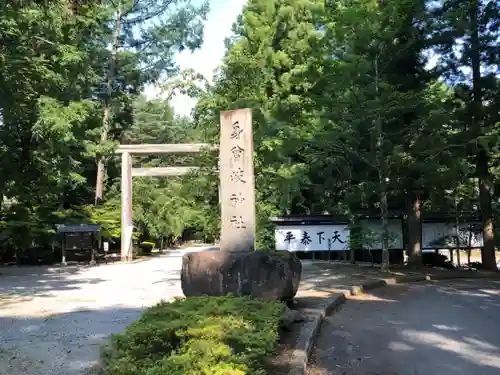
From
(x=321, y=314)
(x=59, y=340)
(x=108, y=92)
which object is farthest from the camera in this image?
(x=108, y=92)

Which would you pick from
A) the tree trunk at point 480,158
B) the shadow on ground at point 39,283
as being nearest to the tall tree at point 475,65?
the tree trunk at point 480,158

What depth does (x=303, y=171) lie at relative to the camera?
18.4 meters

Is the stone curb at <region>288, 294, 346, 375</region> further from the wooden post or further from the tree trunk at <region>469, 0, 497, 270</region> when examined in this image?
the wooden post

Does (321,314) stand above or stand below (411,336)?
above

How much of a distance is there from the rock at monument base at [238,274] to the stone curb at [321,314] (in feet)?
2.31

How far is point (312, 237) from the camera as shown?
1784 centimetres

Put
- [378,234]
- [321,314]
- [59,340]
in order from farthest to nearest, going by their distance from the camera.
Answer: [378,234]
[321,314]
[59,340]

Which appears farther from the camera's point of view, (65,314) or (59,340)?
(65,314)

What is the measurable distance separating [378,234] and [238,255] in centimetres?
1105

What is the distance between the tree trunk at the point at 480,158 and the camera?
17.0 meters

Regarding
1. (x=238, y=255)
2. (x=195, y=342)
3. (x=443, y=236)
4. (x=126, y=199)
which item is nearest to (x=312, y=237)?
(x=443, y=236)

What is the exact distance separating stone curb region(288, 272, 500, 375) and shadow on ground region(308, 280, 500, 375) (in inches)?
6.0

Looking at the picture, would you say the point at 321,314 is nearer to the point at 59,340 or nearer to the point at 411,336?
the point at 411,336

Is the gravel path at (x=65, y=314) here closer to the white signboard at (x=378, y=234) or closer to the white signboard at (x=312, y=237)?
the white signboard at (x=312, y=237)
